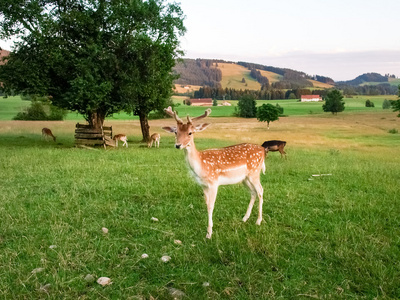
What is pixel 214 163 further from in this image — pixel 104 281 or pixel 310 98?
pixel 310 98

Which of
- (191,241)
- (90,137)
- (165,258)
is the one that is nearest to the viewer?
(165,258)

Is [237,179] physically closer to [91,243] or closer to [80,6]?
[91,243]

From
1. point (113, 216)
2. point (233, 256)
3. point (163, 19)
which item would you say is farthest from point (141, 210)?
point (163, 19)

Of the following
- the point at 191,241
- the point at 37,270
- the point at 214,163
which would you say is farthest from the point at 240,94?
the point at 37,270

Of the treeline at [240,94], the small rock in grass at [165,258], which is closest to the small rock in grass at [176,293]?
the small rock in grass at [165,258]

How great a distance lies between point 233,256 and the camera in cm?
638

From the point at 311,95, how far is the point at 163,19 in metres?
152

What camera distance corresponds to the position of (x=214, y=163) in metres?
7.88

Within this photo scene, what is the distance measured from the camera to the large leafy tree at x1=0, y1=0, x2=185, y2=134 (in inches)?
933

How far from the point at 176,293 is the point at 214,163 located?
11.0 feet

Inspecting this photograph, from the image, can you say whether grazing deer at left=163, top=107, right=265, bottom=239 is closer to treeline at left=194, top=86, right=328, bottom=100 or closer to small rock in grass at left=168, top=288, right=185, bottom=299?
small rock in grass at left=168, top=288, right=185, bottom=299

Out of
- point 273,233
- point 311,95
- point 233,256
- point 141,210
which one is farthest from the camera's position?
point 311,95

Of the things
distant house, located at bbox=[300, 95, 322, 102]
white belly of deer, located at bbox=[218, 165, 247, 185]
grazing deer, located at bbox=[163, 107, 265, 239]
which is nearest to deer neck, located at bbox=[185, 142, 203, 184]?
grazing deer, located at bbox=[163, 107, 265, 239]

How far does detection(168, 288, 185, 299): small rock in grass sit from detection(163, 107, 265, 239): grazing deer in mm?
2222
